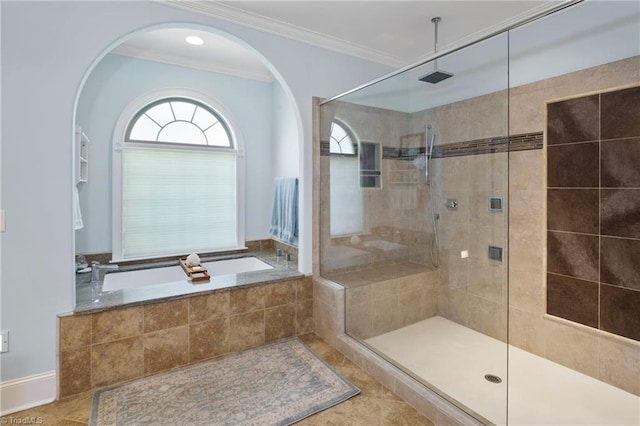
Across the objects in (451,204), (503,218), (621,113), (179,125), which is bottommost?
(503,218)

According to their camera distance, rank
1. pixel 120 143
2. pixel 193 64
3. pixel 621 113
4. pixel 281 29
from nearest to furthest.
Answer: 1. pixel 621 113
2. pixel 281 29
3. pixel 120 143
4. pixel 193 64

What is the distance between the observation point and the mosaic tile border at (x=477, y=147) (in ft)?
7.65

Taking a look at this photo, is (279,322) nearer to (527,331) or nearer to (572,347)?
(527,331)

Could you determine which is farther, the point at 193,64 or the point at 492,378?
the point at 193,64

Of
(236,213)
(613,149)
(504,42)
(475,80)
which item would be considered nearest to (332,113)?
(475,80)

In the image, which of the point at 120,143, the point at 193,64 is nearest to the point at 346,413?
the point at 120,143

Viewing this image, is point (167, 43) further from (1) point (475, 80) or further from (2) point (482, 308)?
(2) point (482, 308)

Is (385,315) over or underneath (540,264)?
underneath

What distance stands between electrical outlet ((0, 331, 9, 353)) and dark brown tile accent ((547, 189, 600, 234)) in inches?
141

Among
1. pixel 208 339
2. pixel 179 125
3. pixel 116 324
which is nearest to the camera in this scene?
pixel 116 324

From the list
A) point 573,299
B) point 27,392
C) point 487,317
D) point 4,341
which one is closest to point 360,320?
point 487,317

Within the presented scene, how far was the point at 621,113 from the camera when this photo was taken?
2031 millimetres

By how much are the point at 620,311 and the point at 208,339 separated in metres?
2.76

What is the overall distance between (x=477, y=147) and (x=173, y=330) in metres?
2.55
